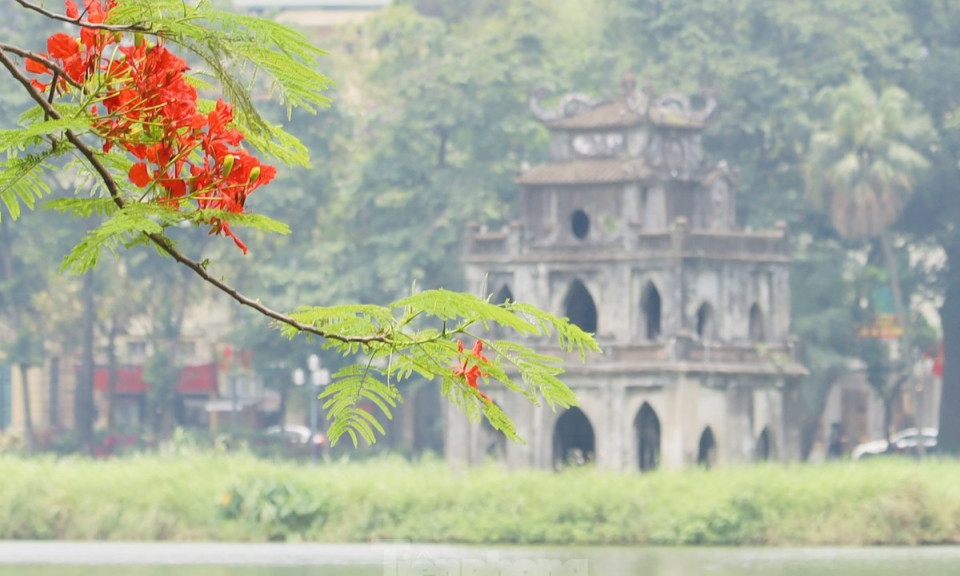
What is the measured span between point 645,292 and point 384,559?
10010 mm

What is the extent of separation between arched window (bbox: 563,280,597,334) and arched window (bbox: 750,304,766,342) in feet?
8.32

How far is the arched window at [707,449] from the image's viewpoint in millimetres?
34219

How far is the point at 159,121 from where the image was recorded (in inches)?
181

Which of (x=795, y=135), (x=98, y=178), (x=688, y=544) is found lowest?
(x=688, y=544)

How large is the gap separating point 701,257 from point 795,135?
29.9 feet

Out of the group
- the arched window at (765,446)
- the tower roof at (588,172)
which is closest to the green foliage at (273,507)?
the tower roof at (588,172)

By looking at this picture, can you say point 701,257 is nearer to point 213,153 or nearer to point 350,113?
point 350,113

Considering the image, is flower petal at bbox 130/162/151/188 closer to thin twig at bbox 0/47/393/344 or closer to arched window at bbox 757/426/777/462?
thin twig at bbox 0/47/393/344

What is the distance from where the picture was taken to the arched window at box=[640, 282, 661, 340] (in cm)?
3544

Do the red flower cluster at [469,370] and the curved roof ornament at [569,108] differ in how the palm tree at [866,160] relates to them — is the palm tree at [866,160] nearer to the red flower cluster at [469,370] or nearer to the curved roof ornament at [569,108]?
the curved roof ornament at [569,108]

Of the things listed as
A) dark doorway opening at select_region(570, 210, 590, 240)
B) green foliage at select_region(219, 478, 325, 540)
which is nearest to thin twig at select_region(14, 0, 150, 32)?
green foliage at select_region(219, 478, 325, 540)

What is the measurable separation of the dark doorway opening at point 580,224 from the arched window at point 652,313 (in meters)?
1.46

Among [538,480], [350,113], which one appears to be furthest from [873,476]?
[350,113]

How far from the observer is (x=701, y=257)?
3462cm
